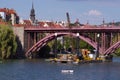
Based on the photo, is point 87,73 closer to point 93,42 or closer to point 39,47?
point 93,42

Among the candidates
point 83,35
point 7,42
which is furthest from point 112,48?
point 7,42

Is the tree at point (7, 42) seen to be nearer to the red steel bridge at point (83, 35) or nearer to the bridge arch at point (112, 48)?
the red steel bridge at point (83, 35)

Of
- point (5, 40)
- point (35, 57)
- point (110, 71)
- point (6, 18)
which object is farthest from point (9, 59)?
point (6, 18)

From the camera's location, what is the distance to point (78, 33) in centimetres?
12519

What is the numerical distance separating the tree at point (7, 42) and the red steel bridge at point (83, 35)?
7.17m

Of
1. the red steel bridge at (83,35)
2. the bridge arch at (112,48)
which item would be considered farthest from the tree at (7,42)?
the bridge arch at (112,48)

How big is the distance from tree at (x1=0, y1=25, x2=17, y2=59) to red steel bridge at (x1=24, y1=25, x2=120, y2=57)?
717 centimetres

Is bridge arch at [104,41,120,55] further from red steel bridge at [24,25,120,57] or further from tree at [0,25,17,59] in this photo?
tree at [0,25,17,59]

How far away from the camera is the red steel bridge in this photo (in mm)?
121262

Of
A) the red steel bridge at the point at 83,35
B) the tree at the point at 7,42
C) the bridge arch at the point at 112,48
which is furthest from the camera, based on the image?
the tree at the point at 7,42

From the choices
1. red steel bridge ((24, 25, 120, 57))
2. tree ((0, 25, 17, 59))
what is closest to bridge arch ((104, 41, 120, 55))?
red steel bridge ((24, 25, 120, 57))

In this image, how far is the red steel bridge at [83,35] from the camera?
12126 cm

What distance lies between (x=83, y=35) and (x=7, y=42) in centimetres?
1538

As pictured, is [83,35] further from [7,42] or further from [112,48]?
[7,42]
